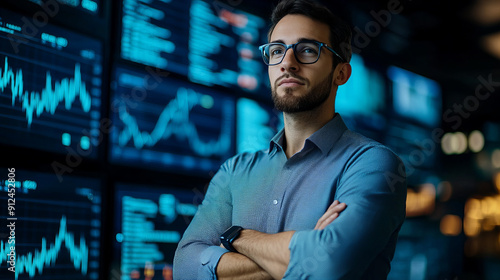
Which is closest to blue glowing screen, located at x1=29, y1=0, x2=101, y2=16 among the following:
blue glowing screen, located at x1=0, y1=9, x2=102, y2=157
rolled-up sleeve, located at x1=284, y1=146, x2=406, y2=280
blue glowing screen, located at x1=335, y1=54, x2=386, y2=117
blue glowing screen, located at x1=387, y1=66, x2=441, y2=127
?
blue glowing screen, located at x1=0, y1=9, x2=102, y2=157

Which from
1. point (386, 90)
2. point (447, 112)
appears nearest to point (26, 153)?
point (386, 90)

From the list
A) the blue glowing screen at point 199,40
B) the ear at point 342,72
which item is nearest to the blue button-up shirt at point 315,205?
the ear at point 342,72

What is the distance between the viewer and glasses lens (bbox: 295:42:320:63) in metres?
1.65

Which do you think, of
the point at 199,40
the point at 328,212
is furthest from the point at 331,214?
the point at 199,40

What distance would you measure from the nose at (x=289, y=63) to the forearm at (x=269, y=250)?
1.67 feet

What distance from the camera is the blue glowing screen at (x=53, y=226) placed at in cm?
200

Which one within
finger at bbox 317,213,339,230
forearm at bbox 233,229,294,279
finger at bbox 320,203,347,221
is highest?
finger at bbox 320,203,347,221

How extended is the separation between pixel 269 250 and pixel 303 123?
48 centimetres

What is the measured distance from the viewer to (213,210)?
1778mm

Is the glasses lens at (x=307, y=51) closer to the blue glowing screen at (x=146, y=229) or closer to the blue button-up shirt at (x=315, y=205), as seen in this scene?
the blue button-up shirt at (x=315, y=205)

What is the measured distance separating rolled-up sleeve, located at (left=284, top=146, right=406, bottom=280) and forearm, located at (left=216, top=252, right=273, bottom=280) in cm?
13

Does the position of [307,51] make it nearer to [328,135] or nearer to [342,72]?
[342,72]

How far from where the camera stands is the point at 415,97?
15.2 feet

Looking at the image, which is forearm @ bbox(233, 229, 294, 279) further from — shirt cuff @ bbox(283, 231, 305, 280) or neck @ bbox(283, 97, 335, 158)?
neck @ bbox(283, 97, 335, 158)
